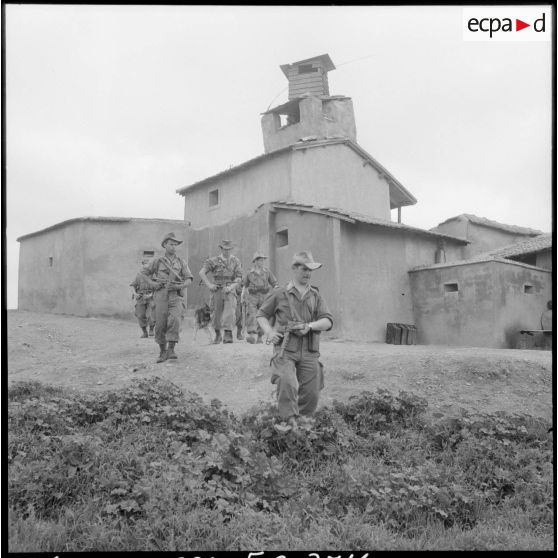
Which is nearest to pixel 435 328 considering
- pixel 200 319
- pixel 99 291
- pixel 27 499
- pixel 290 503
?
pixel 200 319

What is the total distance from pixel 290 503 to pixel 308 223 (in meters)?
10.7

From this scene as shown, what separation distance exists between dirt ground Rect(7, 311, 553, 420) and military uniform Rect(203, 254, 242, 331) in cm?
158

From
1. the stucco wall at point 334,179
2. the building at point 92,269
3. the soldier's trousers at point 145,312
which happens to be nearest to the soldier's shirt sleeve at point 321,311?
the soldier's trousers at point 145,312

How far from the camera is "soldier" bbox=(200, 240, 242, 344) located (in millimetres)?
10237

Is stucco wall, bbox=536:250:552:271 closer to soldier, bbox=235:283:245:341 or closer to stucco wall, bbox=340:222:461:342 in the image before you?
stucco wall, bbox=340:222:461:342

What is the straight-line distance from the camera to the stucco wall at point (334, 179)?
1806 cm

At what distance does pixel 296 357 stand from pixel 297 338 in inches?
7.6

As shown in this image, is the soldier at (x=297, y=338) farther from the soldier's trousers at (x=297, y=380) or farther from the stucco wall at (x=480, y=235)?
the stucco wall at (x=480, y=235)

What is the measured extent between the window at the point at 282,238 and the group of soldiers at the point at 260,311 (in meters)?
4.30

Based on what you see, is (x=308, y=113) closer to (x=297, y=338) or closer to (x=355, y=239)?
(x=355, y=239)

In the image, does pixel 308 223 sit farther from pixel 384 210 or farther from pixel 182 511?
pixel 182 511

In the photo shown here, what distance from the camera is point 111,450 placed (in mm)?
5027

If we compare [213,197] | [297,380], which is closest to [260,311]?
[297,380]

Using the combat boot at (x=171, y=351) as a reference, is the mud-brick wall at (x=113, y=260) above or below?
above
